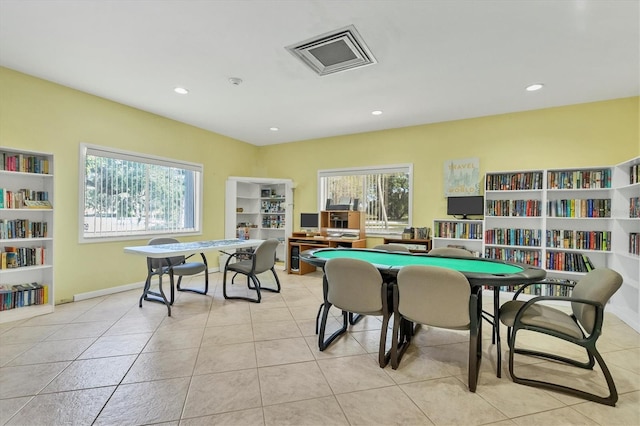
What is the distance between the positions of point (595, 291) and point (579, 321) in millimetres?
301

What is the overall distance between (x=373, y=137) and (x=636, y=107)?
12.0 feet

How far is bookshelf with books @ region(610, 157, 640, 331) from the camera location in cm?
347

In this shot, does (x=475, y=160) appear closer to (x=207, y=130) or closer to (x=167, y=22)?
(x=167, y=22)

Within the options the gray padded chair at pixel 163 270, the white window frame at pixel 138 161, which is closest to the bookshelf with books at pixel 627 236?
the gray padded chair at pixel 163 270

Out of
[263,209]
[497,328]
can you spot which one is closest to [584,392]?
[497,328]

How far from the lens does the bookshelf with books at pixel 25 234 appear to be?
3.33 meters

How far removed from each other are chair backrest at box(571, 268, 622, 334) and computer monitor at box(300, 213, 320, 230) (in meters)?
4.38

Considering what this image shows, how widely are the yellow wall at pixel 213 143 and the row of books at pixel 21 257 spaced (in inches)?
11.3

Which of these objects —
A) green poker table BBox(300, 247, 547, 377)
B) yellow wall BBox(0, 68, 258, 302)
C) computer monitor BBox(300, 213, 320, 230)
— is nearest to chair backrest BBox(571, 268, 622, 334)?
green poker table BBox(300, 247, 547, 377)

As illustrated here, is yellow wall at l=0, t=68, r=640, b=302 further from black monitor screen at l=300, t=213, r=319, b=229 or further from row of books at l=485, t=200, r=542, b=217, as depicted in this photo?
black monitor screen at l=300, t=213, r=319, b=229

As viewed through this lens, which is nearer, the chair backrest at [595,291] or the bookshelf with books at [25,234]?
the chair backrest at [595,291]

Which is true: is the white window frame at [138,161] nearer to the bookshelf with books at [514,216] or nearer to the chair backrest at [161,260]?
the chair backrest at [161,260]

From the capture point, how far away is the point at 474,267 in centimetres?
272

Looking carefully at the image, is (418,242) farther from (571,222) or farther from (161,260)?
(161,260)
